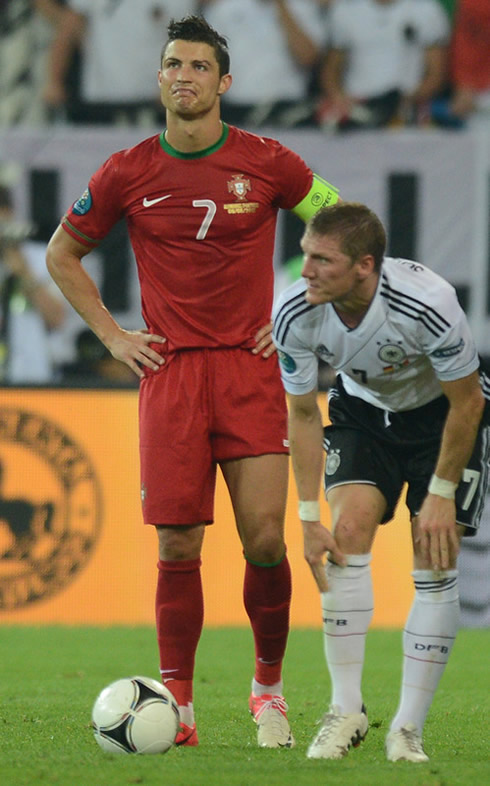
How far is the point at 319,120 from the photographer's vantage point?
1160 centimetres

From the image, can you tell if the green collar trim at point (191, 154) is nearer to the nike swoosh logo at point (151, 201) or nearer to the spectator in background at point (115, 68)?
the nike swoosh logo at point (151, 201)

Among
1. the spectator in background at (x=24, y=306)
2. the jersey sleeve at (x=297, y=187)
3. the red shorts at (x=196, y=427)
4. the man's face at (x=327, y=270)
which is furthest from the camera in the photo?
the spectator in background at (x=24, y=306)

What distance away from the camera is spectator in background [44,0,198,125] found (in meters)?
11.7

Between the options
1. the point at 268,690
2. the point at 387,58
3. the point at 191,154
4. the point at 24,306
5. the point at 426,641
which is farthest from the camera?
the point at 387,58

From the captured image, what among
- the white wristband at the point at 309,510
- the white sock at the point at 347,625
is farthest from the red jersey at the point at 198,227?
the white sock at the point at 347,625

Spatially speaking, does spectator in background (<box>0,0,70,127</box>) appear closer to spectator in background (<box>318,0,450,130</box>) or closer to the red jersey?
spectator in background (<box>318,0,450,130</box>)

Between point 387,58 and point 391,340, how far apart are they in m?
7.92

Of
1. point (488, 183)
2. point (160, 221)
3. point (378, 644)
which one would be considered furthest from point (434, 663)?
point (488, 183)

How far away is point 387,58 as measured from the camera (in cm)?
1184

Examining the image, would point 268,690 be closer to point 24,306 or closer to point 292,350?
point 292,350

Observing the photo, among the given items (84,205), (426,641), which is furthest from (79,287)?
(426,641)

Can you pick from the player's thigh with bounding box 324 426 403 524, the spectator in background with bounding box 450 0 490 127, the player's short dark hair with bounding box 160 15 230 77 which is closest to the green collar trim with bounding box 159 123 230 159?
the player's short dark hair with bounding box 160 15 230 77

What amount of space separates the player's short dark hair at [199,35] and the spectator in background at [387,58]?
21.8ft

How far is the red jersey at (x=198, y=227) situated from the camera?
506 centimetres
